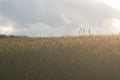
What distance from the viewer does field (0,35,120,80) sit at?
15203 mm

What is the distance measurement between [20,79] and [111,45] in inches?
178

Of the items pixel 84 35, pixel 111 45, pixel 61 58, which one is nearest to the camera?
pixel 61 58

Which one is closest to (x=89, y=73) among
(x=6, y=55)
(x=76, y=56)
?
(x=76, y=56)

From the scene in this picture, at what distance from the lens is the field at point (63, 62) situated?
15203 millimetres

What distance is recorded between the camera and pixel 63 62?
16000mm

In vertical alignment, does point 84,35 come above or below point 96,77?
above

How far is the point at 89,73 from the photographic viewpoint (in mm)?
15133

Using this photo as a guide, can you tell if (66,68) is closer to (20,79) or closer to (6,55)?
(20,79)

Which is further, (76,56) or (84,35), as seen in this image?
(84,35)

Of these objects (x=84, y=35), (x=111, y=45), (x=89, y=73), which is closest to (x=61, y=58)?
(x=89, y=73)

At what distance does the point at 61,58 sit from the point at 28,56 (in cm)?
140

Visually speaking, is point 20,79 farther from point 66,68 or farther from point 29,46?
point 29,46

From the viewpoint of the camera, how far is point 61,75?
49.9 feet

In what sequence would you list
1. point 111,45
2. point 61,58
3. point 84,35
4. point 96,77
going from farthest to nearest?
point 84,35 < point 111,45 < point 61,58 < point 96,77
